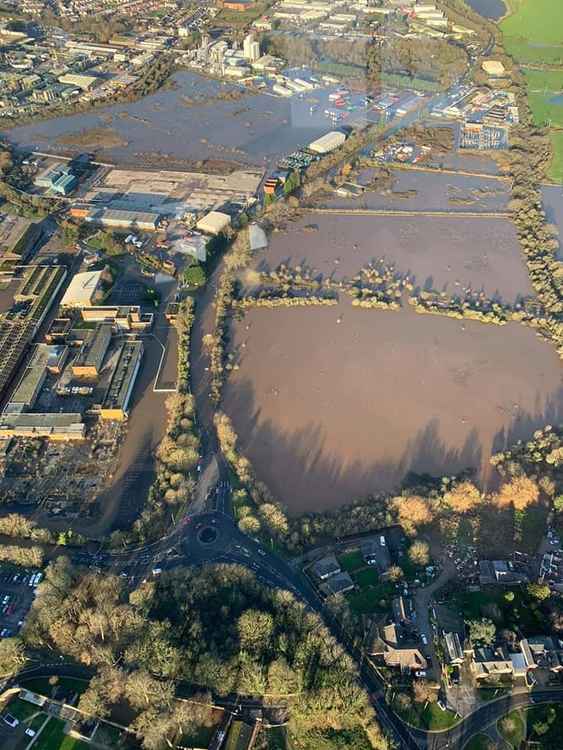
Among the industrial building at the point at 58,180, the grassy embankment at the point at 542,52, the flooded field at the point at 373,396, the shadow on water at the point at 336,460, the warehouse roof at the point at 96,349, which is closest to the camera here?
the shadow on water at the point at 336,460

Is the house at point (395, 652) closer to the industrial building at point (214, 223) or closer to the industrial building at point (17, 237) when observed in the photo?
the industrial building at point (214, 223)

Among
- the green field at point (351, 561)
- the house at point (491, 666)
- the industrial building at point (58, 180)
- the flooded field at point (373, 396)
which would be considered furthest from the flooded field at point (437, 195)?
the house at point (491, 666)

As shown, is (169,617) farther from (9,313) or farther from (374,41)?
(374,41)

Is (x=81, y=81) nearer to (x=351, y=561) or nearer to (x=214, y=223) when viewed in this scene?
(x=214, y=223)

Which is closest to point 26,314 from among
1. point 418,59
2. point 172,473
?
point 172,473

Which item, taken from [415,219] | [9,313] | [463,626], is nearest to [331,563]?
[463,626]

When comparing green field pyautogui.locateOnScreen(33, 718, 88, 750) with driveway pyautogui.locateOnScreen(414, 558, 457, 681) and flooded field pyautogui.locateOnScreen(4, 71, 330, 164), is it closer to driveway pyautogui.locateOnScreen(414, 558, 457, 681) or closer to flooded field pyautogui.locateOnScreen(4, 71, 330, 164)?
driveway pyautogui.locateOnScreen(414, 558, 457, 681)
